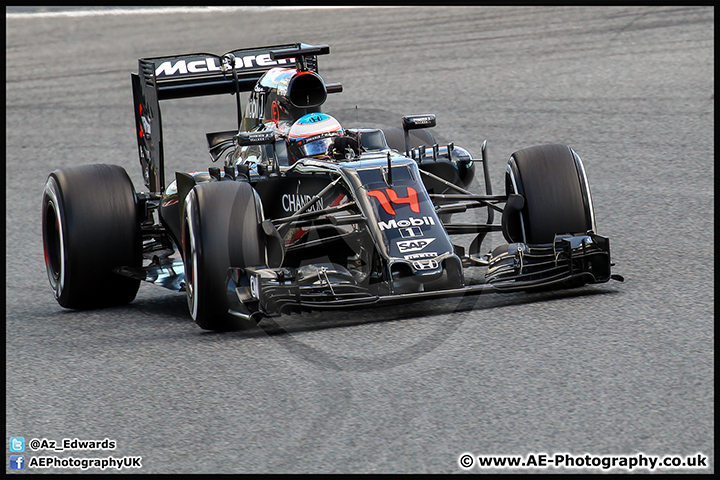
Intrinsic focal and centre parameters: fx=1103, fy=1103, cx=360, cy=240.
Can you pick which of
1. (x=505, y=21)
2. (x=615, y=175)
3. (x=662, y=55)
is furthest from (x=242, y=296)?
(x=505, y=21)

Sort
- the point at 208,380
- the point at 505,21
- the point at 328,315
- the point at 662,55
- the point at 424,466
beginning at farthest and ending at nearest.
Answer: the point at 505,21, the point at 662,55, the point at 328,315, the point at 208,380, the point at 424,466

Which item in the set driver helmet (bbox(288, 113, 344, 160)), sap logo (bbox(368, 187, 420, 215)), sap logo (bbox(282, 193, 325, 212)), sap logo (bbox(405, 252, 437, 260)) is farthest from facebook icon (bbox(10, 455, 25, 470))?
driver helmet (bbox(288, 113, 344, 160))

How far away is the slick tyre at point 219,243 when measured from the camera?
6.04 m

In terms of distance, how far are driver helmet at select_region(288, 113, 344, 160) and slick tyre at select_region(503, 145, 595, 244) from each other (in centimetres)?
122

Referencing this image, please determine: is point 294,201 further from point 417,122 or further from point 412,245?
point 412,245

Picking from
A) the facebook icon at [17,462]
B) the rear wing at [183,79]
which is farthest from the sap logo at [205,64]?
the facebook icon at [17,462]

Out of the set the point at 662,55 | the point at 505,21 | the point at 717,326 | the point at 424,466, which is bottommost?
the point at 424,466

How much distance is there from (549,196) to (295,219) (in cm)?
156

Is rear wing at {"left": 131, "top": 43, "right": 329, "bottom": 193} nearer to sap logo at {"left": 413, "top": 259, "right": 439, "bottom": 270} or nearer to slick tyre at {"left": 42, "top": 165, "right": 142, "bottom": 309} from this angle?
slick tyre at {"left": 42, "top": 165, "right": 142, "bottom": 309}

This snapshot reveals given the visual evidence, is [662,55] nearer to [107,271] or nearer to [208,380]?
[107,271]

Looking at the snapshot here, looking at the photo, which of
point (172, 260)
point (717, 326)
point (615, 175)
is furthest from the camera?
point (615, 175)

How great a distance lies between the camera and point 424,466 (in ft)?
14.1

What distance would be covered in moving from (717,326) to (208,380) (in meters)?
2.70

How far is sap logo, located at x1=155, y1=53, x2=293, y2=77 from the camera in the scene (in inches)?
309
